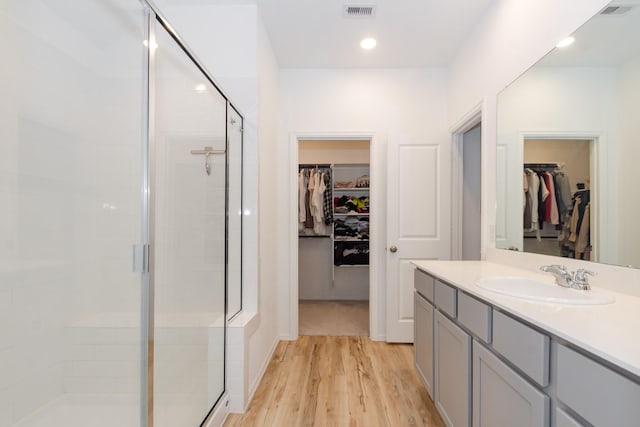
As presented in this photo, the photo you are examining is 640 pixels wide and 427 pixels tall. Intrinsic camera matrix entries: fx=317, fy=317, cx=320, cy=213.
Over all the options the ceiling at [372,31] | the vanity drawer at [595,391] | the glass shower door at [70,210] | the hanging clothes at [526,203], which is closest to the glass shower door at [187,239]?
the glass shower door at [70,210]

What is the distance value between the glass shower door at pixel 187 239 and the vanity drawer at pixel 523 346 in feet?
4.62

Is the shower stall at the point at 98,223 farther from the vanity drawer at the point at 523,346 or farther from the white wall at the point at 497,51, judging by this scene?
the white wall at the point at 497,51

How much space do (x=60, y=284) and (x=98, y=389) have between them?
0.53 metres

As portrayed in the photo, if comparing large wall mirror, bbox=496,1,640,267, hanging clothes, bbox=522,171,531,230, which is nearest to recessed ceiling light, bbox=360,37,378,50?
large wall mirror, bbox=496,1,640,267

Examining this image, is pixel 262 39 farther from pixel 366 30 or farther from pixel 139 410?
pixel 139 410

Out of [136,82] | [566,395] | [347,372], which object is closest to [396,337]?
[347,372]

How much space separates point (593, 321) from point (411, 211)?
2.16 metres

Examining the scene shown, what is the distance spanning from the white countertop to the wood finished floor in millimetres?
1041

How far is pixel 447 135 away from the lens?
3.06 m

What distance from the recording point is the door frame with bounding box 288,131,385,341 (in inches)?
125

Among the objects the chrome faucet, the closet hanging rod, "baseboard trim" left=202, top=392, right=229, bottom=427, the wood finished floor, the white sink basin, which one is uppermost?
the closet hanging rod

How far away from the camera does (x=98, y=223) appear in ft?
4.96

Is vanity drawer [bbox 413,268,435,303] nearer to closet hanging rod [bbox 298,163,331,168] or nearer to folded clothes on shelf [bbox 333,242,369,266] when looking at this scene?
folded clothes on shelf [bbox 333,242,369,266]

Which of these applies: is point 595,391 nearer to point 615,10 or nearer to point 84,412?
point 615,10
